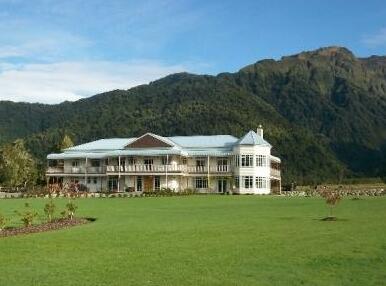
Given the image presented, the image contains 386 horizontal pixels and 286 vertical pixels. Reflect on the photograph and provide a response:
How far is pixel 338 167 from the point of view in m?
105

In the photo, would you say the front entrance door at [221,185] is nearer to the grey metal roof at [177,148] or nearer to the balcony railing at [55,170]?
the grey metal roof at [177,148]

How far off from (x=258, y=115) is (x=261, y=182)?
50.2m

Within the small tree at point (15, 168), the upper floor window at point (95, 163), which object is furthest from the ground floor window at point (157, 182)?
the small tree at point (15, 168)

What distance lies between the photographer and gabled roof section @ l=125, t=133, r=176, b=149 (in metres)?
65.4

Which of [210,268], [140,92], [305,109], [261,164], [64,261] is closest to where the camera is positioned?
[210,268]

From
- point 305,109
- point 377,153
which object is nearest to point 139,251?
point 377,153

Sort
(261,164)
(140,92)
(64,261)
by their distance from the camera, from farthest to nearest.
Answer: (140,92), (261,164), (64,261)

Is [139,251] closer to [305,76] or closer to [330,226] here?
[330,226]

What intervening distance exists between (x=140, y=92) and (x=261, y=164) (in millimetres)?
90763

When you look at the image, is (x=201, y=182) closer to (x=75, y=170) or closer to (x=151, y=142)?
(x=151, y=142)

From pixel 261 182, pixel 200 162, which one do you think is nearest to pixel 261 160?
pixel 261 182

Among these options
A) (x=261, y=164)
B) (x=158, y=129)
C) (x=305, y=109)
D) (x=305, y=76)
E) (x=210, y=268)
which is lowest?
(x=210, y=268)

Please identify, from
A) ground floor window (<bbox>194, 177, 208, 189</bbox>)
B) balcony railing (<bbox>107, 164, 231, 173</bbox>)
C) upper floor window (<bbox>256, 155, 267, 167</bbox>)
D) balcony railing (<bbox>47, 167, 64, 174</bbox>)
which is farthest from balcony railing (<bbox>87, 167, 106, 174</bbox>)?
upper floor window (<bbox>256, 155, 267, 167</bbox>)

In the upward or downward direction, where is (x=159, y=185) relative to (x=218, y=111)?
downward
